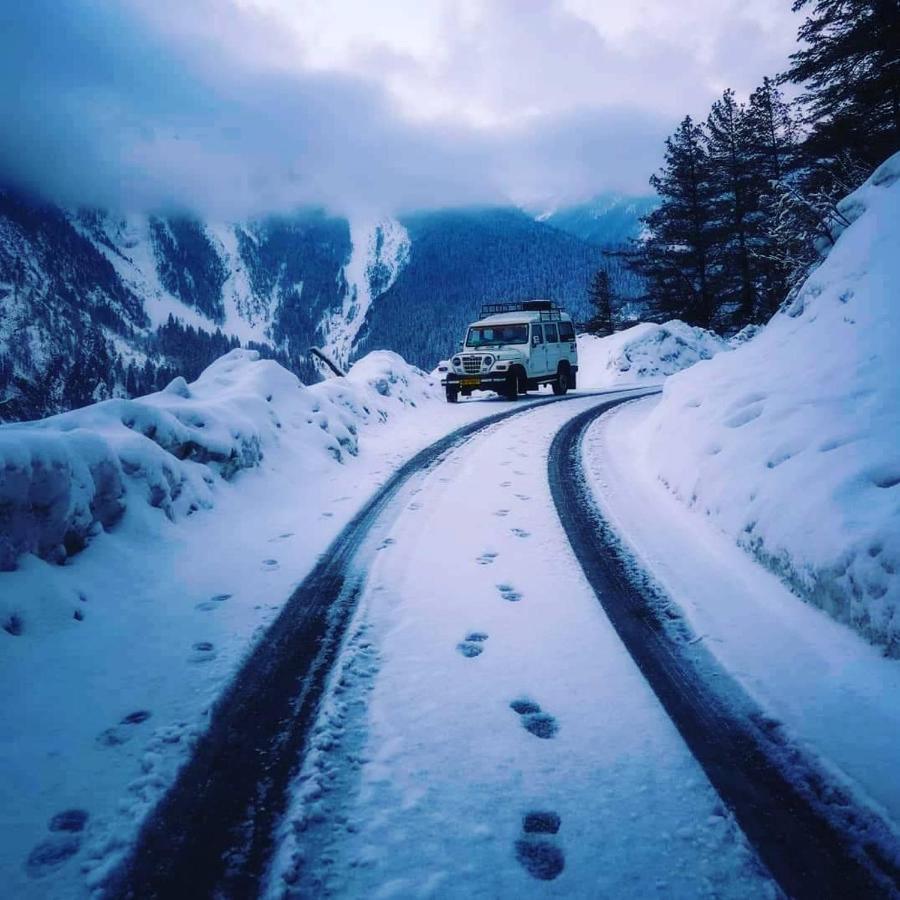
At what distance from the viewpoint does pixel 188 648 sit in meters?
3.27

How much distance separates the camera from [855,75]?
1931cm

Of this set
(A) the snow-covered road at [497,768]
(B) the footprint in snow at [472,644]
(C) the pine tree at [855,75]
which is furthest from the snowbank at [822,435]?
(C) the pine tree at [855,75]

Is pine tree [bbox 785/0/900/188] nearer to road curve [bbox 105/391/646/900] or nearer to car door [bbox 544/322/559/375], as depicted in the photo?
car door [bbox 544/322/559/375]

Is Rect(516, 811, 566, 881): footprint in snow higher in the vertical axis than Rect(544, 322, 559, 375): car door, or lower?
lower

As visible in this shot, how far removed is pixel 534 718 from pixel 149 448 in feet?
14.4

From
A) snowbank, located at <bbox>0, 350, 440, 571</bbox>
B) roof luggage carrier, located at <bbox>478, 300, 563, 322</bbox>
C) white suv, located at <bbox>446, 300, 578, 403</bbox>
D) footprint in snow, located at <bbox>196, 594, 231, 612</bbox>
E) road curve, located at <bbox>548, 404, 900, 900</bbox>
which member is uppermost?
roof luggage carrier, located at <bbox>478, 300, 563, 322</bbox>

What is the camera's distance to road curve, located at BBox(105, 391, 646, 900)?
Answer: 1780 mm

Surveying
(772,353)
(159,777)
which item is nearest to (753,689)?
(159,777)

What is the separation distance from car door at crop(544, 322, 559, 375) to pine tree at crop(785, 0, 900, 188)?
35.1 ft

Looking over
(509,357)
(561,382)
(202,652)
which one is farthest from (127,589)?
(561,382)

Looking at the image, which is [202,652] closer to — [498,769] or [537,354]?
[498,769]

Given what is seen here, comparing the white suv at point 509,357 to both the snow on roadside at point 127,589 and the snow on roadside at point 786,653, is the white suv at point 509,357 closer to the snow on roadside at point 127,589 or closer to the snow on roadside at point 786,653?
the snow on roadside at point 127,589

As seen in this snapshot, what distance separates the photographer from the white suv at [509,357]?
53.2 ft

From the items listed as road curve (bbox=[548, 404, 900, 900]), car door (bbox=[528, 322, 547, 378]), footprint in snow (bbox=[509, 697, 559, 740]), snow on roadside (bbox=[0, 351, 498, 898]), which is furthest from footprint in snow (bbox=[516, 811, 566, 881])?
car door (bbox=[528, 322, 547, 378])
